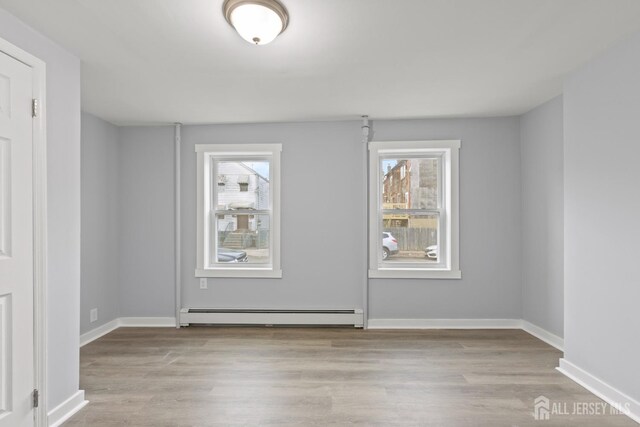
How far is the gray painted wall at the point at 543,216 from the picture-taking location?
10.7 ft

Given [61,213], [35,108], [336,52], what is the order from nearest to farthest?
[35,108], [61,213], [336,52]

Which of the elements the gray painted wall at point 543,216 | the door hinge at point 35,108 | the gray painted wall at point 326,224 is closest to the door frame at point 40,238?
the door hinge at point 35,108

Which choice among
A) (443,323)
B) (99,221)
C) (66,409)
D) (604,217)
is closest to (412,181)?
(443,323)

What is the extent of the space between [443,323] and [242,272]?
7.79ft

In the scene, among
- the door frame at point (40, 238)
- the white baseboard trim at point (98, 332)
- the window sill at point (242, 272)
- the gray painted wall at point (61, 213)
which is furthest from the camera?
the window sill at point (242, 272)

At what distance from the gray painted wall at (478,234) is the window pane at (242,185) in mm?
1463

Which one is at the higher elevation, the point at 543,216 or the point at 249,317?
the point at 543,216

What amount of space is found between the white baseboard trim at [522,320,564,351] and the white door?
13.5ft

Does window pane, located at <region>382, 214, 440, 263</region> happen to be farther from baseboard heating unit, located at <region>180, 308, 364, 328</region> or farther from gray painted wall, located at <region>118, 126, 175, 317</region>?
gray painted wall, located at <region>118, 126, 175, 317</region>

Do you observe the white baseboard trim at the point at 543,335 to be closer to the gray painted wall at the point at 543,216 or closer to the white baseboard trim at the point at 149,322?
the gray painted wall at the point at 543,216

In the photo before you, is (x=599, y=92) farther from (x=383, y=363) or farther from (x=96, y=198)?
(x=96, y=198)

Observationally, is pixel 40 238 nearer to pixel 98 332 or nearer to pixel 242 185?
pixel 98 332

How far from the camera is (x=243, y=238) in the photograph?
419cm

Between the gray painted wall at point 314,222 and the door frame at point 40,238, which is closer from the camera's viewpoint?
the door frame at point 40,238
